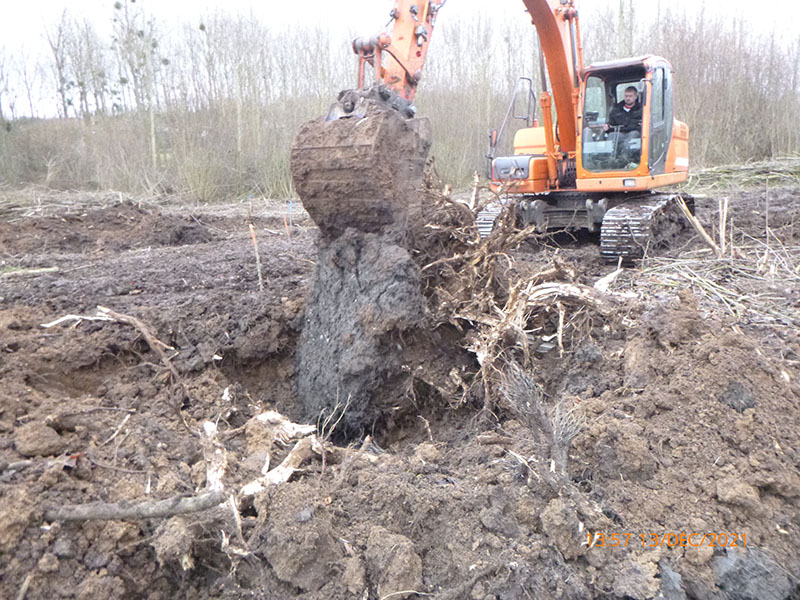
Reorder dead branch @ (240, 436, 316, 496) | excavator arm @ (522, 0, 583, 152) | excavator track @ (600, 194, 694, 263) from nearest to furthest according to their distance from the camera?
dead branch @ (240, 436, 316, 496)
excavator arm @ (522, 0, 583, 152)
excavator track @ (600, 194, 694, 263)

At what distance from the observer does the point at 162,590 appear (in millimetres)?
2109

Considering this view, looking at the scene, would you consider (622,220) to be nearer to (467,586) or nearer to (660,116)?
(660,116)

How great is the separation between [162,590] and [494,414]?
69.9 inches

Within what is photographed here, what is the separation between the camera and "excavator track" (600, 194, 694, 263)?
6.17m

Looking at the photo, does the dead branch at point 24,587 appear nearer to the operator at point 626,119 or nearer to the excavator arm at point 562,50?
the excavator arm at point 562,50

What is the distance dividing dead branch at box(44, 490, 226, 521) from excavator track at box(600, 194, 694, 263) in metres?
5.06

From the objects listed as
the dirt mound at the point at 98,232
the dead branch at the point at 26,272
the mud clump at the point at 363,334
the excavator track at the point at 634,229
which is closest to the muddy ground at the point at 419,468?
the mud clump at the point at 363,334

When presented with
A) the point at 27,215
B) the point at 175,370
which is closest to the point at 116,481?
the point at 175,370

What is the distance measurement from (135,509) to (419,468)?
113 cm

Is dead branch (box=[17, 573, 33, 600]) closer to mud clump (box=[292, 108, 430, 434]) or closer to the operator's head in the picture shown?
mud clump (box=[292, 108, 430, 434])

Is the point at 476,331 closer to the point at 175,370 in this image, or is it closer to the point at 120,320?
the point at 175,370

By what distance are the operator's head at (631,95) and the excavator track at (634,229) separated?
1.11m

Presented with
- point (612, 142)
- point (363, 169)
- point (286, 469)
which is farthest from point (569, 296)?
point (612, 142)
